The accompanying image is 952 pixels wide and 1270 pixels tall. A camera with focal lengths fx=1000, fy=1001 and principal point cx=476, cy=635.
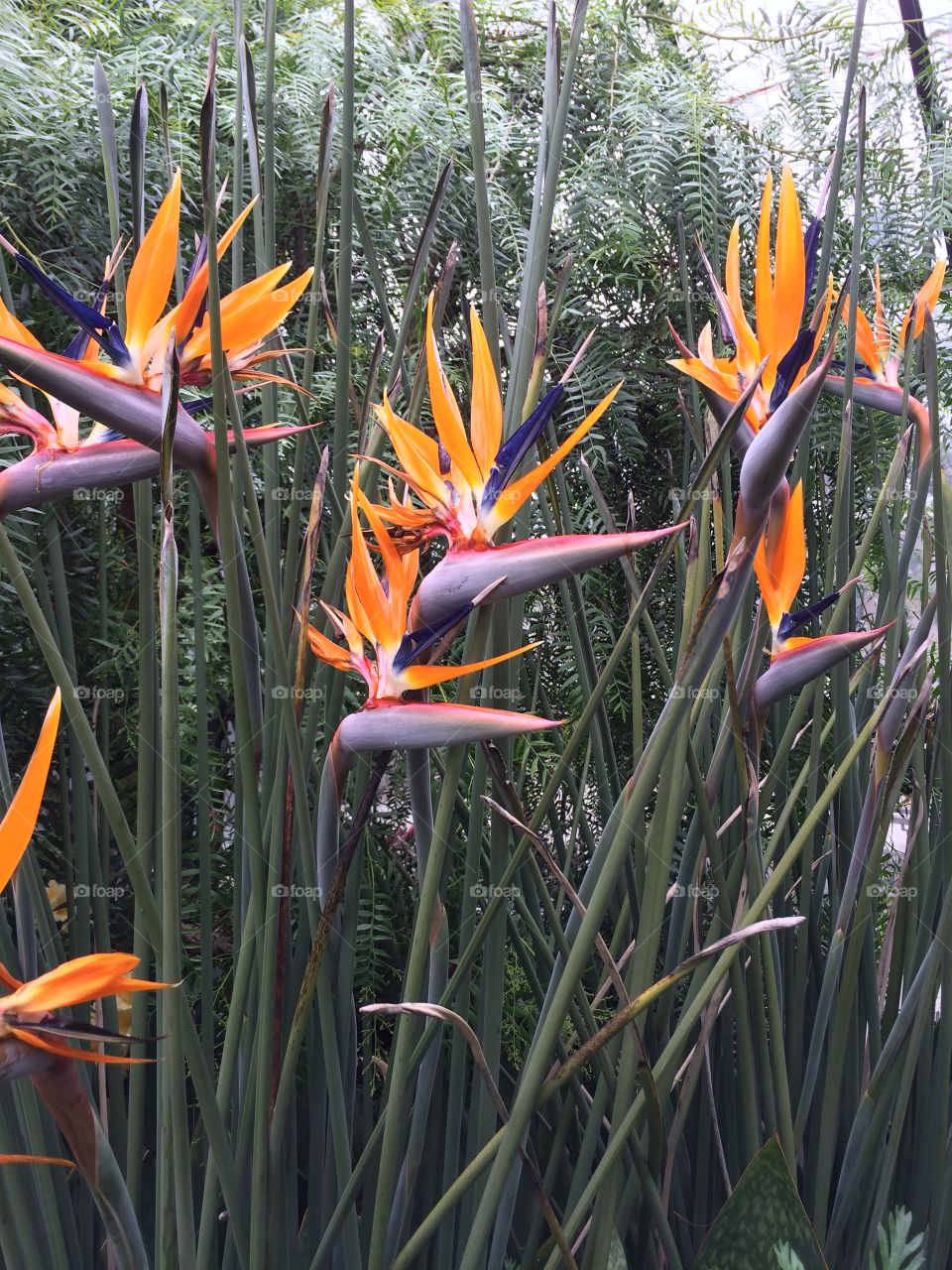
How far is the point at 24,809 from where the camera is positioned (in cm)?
22

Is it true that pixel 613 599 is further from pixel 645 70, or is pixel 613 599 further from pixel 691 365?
pixel 691 365

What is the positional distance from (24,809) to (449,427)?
0.18m

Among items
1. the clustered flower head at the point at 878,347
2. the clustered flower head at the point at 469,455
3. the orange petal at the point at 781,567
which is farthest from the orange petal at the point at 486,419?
the clustered flower head at the point at 878,347

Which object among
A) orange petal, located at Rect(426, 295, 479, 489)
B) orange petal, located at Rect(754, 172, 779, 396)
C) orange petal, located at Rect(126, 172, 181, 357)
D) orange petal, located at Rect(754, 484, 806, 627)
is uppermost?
orange petal, located at Rect(126, 172, 181, 357)

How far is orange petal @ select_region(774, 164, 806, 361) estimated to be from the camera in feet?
0.91

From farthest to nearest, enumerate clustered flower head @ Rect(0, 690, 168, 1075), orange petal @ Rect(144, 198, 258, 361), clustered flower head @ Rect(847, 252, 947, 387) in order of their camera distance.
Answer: clustered flower head @ Rect(847, 252, 947, 387), orange petal @ Rect(144, 198, 258, 361), clustered flower head @ Rect(0, 690, 168, 1075)

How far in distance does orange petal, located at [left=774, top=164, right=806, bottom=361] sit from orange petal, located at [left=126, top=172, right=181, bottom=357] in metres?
0.18

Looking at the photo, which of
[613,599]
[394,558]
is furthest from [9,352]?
[613,599]

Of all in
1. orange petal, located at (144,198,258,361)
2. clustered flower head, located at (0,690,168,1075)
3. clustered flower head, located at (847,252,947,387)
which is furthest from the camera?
clustered flower head, located at (847,252,947,387)

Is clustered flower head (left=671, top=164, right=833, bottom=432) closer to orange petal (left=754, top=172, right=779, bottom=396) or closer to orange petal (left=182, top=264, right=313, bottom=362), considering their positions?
orange petal (left=754, top=172, right=779, bottom=396)

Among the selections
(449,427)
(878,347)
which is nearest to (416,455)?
(449,427)

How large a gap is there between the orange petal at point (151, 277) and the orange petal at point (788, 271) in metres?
0.18

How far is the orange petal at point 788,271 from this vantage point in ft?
0.91

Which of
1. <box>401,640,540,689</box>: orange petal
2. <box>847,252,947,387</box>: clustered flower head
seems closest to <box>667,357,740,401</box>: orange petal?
<box>401,640,540,689</box>: orange petal
